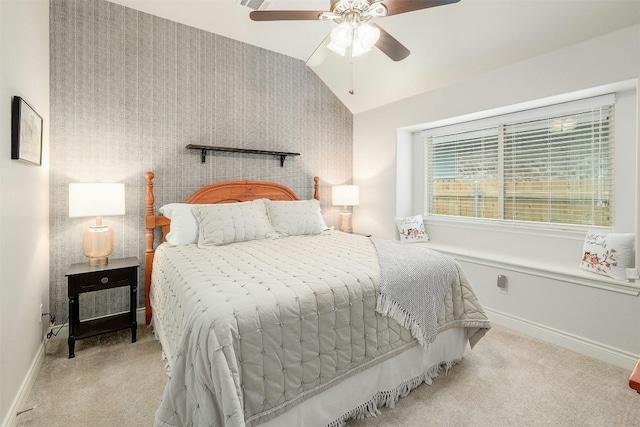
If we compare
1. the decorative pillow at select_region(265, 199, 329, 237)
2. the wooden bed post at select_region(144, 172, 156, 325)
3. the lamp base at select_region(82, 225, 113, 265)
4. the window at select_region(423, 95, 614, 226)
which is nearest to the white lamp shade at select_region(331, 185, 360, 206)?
the decorative pillow at select_region(265, 199, 329, 237)

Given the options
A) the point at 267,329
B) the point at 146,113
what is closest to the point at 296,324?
the point at 267,329

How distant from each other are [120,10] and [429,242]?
403 cm

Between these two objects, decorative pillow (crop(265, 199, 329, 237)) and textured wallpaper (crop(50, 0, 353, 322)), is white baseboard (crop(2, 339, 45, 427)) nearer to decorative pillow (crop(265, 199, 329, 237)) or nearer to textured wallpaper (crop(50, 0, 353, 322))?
textured wallpaper (crop(50, 0, 353, 322))

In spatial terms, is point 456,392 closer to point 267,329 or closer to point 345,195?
point 267,329

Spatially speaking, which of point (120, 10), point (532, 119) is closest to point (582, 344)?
point (532, 119)

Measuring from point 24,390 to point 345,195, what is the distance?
338 centimetres

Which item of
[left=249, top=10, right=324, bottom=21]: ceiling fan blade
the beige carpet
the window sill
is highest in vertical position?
[left=249, top=10, right=324, bottom=21]: ceiling fan blade

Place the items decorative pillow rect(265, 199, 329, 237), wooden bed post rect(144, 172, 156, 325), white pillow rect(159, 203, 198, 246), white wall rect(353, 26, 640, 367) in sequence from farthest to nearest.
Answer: decorative pillow rect(265, 199, 329, 237), wooden bed post rect(144, 172, 156, 325), white pillow rect(159, 203, 198, 246), white wall rect(353, 26, 640, 367)

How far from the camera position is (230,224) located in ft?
9.21

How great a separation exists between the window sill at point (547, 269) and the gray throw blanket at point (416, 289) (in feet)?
3.51

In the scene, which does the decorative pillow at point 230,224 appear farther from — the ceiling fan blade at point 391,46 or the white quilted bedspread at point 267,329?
the ceiling fan blade at point 391,46

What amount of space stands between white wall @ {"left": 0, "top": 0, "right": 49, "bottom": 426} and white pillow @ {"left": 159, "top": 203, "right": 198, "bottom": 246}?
0.89 m

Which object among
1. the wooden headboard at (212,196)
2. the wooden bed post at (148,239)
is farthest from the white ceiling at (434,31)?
the wooden bed post at (148,239)

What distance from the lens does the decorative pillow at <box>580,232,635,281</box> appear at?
2.30 meters
